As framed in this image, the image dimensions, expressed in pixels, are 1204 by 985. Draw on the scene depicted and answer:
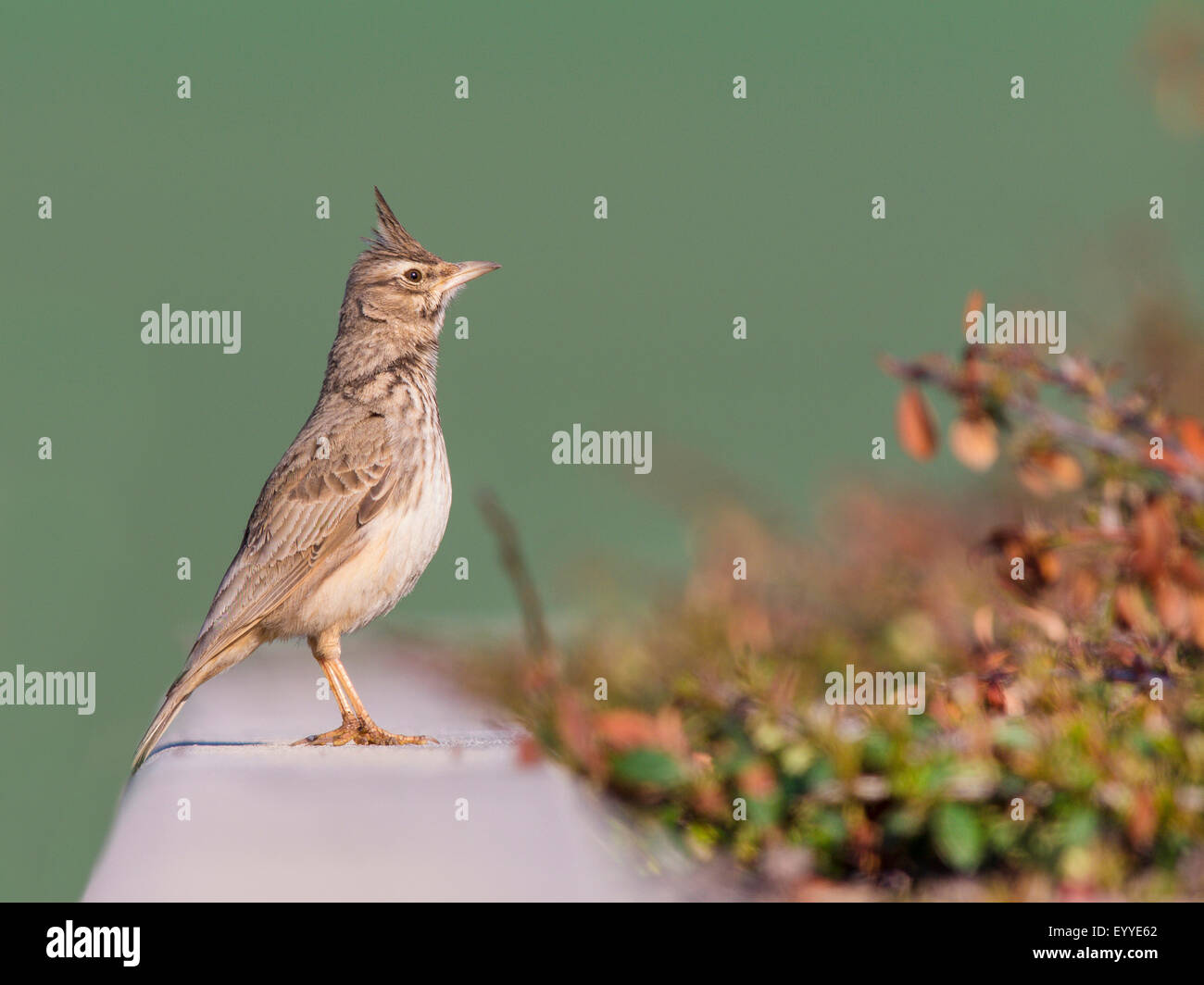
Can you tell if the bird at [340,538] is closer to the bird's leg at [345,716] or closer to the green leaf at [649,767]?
the bird's leg at [345,716]

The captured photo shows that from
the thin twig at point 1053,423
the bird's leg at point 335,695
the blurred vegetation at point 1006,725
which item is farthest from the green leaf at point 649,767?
the bird's leg at point 335,695

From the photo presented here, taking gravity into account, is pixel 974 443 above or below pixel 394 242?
below

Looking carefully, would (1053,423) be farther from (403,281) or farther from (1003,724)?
(403,281)

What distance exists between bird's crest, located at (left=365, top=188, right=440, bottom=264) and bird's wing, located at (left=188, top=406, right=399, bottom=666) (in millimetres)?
883

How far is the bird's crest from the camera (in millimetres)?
6500

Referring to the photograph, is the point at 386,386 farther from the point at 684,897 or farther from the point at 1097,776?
the point at 1097,776

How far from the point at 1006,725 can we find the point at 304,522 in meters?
3.27

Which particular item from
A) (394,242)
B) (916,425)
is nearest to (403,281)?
(394,242)

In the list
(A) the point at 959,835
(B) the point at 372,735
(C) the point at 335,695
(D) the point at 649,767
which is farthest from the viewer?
(C) the point at 335,695

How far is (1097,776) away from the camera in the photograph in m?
3.44

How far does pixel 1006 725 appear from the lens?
375 cm

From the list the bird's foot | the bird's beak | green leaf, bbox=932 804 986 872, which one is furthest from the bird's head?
green leaf, bbox=932 804 986 872

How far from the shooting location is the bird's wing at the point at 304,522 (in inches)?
228

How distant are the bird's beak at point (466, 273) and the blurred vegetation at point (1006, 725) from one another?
234 centimetres
